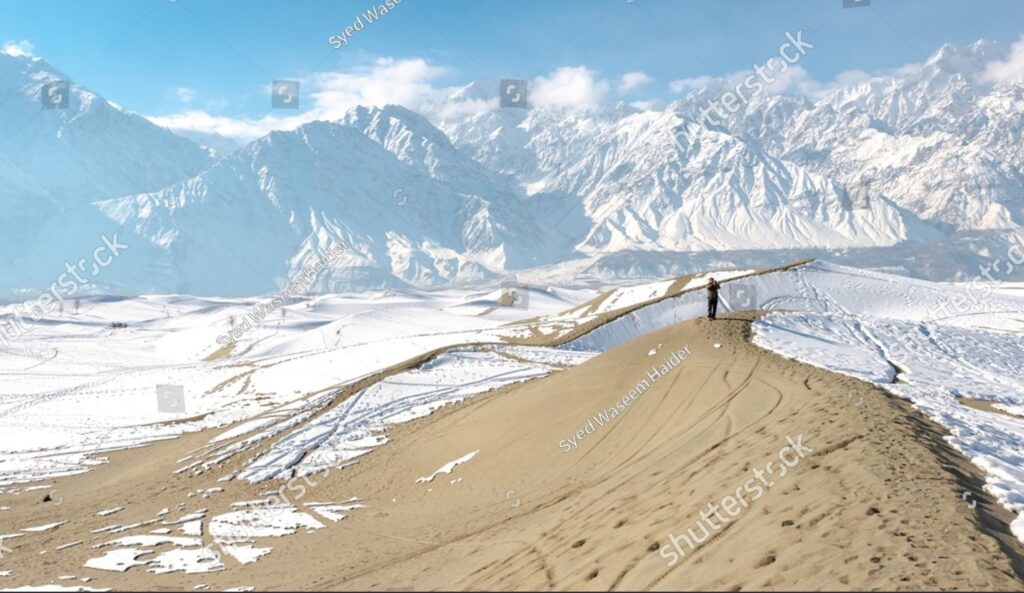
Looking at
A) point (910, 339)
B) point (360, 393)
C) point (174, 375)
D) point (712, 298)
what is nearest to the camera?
point (712, 298)

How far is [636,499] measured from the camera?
35.4 ft

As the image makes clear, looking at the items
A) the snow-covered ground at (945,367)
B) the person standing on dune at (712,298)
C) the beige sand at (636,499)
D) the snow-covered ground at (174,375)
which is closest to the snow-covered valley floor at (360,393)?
the snow-covered ground at (945,367)

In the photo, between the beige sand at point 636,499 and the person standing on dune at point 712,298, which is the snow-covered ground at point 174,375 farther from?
the person standing on dune at point 712,298

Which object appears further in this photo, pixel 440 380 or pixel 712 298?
pixel 440 380

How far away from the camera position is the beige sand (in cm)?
745

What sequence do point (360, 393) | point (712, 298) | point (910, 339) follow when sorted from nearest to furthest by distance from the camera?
point (712, 298)
point (910, 339)
point (360, 393)

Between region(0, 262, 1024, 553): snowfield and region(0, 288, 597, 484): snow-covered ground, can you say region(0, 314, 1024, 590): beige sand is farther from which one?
region(0, 288, 597, 484): snow-covered ground

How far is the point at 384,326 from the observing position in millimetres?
86625

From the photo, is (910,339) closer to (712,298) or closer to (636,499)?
(712,298)

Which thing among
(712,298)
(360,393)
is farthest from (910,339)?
(360,393)

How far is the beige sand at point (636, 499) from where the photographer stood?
7449 mm

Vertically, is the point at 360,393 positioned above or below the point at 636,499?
below

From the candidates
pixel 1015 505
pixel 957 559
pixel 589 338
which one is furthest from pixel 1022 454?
pixel 589 338

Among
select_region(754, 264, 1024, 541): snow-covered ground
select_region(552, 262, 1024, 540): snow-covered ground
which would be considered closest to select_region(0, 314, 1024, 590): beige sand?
select_region(754, 264, 1024, 541): snow-covered ground
